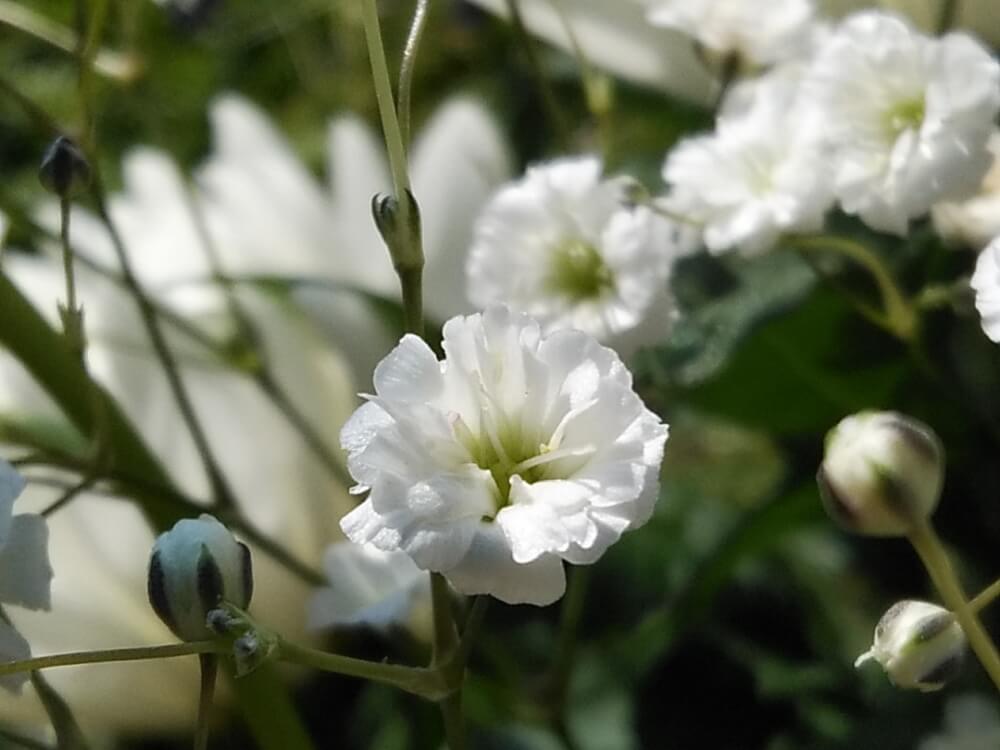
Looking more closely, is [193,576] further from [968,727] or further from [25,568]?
[968,727]

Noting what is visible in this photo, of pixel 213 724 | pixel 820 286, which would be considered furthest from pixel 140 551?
pixel 820 286

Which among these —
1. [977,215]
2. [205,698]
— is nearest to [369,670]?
[205,698]

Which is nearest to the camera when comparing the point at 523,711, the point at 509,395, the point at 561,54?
the point at 509,395

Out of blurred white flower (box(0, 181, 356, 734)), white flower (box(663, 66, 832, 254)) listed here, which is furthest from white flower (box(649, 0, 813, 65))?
blurred white flower (box(0, 181, 356, 734))

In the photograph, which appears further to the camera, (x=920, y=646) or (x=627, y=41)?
(x=627, y=41)

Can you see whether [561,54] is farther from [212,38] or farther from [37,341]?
[37,341]

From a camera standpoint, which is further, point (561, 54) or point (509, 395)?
point (561, 54)

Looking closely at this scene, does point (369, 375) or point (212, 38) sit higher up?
point (212, 38)
